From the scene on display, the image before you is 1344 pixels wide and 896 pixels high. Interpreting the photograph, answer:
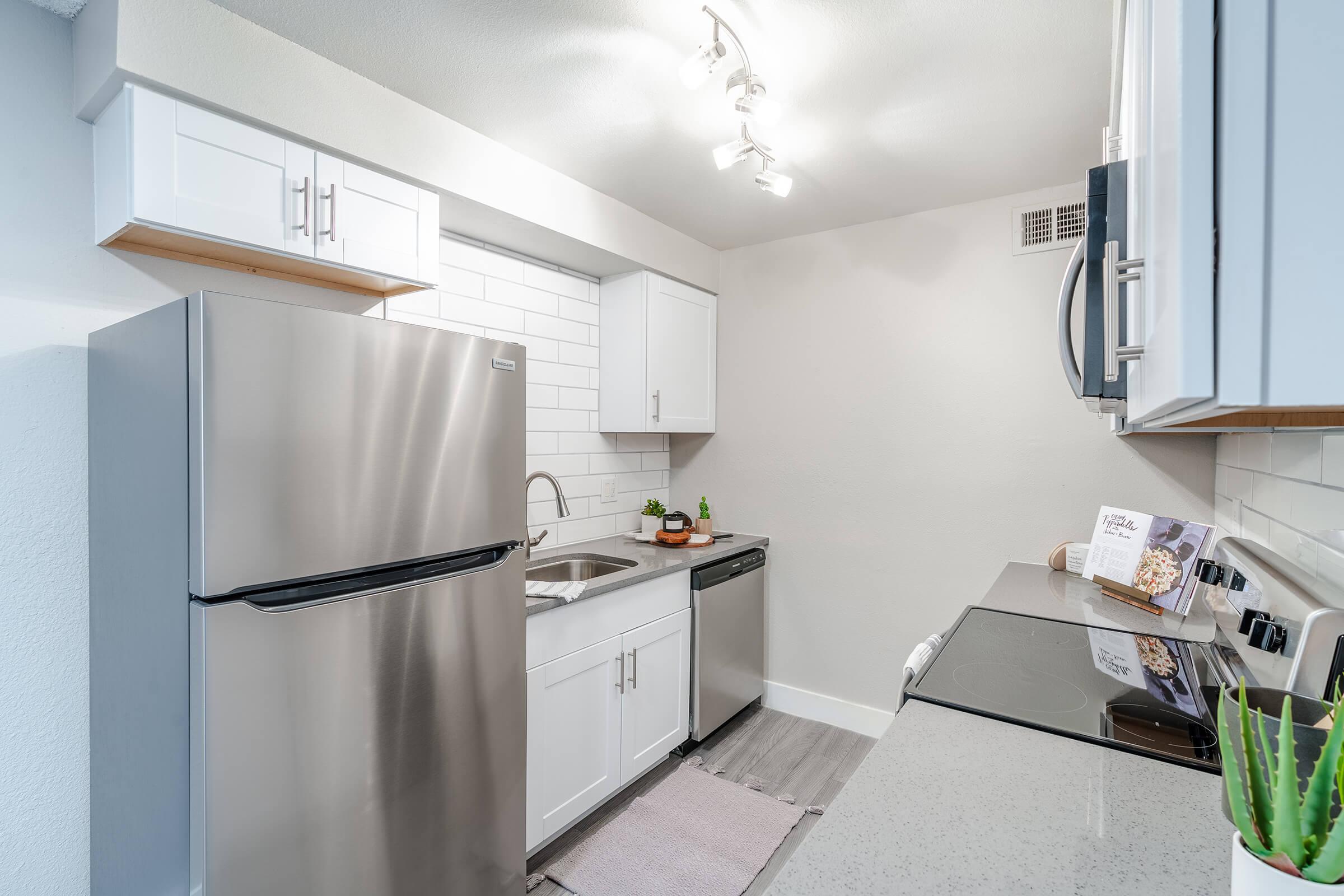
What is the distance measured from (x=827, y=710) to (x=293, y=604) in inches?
98.6

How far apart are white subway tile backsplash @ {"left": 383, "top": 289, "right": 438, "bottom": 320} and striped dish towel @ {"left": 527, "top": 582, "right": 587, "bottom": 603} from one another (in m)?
1.05

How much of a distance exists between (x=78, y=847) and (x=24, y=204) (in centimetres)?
152

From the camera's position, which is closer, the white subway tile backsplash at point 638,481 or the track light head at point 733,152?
the track light head at point 733,152

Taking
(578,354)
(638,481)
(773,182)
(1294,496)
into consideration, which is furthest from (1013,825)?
(638,481)

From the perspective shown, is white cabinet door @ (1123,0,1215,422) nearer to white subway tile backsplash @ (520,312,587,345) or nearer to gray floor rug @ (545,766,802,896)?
gray floor rug @ (545,766,802,896)

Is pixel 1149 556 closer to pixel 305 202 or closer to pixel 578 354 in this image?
pixel 578 354

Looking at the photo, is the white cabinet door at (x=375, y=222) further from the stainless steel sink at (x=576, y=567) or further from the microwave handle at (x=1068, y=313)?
the microwave handle at (x=1068, y=313)

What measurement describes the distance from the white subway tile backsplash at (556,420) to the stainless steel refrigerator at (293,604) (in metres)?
1.04

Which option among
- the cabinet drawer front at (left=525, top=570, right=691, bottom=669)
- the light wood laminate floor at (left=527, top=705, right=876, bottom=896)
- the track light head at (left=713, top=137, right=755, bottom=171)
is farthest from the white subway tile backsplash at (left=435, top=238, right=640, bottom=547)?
the light wood laminate floor at (left=527, top=705, right=876, bottom=896)

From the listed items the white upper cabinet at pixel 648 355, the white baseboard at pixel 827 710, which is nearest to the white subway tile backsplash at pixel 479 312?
the white upper cabinet at pixel 648 355

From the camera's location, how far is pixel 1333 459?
1.04 meters

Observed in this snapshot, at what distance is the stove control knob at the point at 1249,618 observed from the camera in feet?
3.67

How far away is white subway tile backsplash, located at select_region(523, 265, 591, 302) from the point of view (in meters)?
2.69

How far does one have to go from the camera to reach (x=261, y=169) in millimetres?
1537
